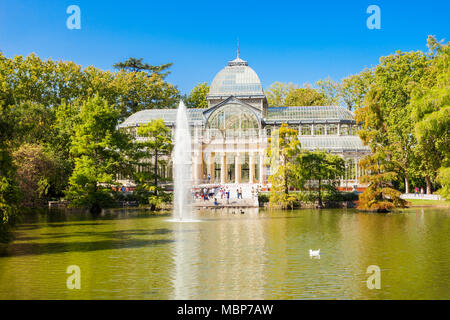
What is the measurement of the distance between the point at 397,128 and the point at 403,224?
108 ft

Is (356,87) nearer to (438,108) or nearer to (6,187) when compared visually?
(438,108)

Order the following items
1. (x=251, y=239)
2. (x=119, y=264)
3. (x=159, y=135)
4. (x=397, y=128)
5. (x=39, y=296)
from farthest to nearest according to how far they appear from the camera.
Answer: (x=397, y=128), (x=159, y=135), (x=251, y=239), (x=119, y=264), (x=39, y=296)

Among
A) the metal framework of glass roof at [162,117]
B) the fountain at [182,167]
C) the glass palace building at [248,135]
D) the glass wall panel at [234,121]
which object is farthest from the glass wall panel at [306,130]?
the fountain at [182,167]

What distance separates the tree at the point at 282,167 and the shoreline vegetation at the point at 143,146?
0.10 m

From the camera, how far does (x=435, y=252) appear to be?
21531mm

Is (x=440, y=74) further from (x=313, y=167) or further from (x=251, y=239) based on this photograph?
(x=313, y=167)

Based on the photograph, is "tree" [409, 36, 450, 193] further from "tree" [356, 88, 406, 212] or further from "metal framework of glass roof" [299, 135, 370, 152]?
"metal framework of glass roof" [299, 135, 370, 152]

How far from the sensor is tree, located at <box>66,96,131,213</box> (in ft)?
150

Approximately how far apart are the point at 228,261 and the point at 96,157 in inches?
1234

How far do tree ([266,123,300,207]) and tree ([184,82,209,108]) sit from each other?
1855 inches

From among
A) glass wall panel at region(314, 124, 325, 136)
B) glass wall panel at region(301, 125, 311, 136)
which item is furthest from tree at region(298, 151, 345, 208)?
glass wall panel at region(301, 125, 311, 136)

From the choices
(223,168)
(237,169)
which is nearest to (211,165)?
(223,168)

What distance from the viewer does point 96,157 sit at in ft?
158
